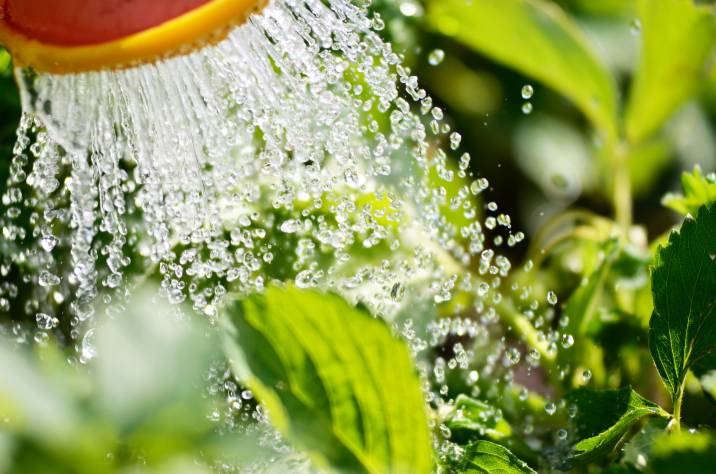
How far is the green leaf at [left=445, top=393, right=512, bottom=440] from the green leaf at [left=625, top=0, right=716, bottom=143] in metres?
0.46

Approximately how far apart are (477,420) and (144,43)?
0.33 meters

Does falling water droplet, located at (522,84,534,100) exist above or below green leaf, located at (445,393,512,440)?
below

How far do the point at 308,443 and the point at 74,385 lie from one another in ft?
0.36

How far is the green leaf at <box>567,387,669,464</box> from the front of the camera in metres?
0.49

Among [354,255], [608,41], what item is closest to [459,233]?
[354,255]

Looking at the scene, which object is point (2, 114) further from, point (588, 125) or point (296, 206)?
point (588, 125)

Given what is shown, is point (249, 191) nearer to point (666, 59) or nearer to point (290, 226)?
point (290, 226)

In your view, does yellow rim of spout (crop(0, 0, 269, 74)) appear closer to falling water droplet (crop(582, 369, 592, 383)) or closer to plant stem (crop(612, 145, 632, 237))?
falling water droplet (crop(582, 369, 592, 383))

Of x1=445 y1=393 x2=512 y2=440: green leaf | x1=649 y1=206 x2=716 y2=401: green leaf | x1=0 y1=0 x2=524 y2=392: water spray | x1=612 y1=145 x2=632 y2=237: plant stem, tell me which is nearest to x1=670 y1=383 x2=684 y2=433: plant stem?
x1=649 y1=206 x2=716 y2=401: green leaf

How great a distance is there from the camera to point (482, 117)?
111 centimetres

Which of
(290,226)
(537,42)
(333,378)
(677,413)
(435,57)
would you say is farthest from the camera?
(435,57)

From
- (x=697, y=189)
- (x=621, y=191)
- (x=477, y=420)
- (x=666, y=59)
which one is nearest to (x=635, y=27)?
(x=666, y=59)

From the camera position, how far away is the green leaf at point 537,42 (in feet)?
2.94

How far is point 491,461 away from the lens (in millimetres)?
483
